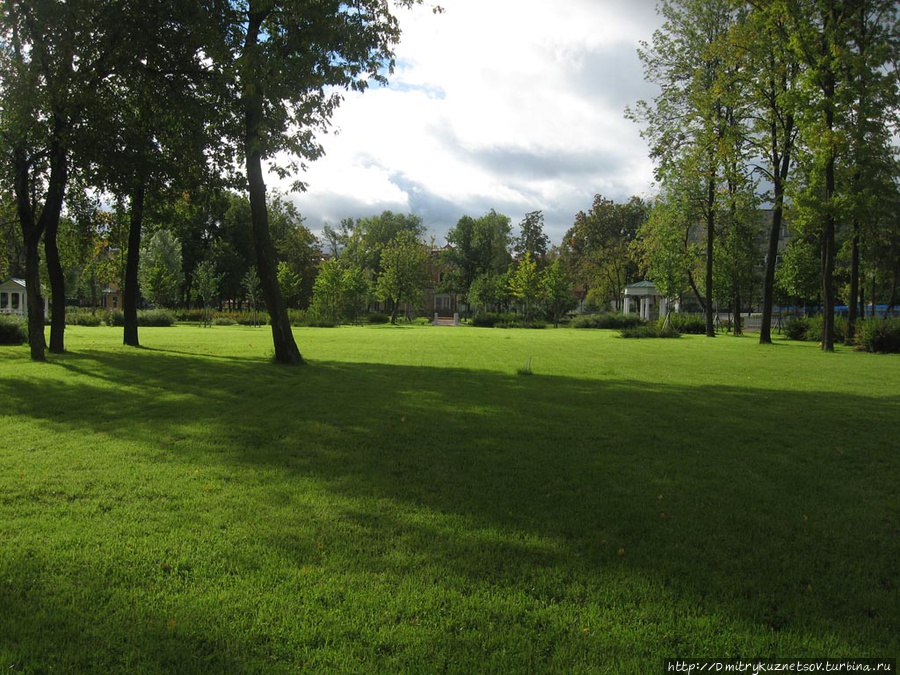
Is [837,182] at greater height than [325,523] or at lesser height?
greater

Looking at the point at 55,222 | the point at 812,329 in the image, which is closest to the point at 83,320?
the point at 55,222

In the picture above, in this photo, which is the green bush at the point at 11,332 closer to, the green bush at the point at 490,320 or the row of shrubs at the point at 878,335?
the row of shrubs at the point at 878,335

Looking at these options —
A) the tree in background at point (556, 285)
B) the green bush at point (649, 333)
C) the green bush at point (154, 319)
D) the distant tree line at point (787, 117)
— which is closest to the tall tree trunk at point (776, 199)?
the distant tree line at point (787, 117)

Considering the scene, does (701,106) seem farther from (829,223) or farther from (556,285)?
(556,285)

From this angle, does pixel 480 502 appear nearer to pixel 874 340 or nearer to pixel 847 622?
pixel 847 622

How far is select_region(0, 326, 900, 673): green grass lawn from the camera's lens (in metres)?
2.91

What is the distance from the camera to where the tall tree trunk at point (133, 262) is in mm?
18750

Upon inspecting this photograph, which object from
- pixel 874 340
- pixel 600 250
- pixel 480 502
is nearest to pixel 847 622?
pixel 480 502

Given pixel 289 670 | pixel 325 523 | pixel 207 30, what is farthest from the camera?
pixel 207 30

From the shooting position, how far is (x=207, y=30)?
13289mm

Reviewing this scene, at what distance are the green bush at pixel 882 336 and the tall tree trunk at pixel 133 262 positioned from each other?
2651cm

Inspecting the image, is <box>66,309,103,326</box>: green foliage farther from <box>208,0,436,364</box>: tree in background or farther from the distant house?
the distant house

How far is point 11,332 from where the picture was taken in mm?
20906

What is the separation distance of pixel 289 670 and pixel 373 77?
52.9 feet
